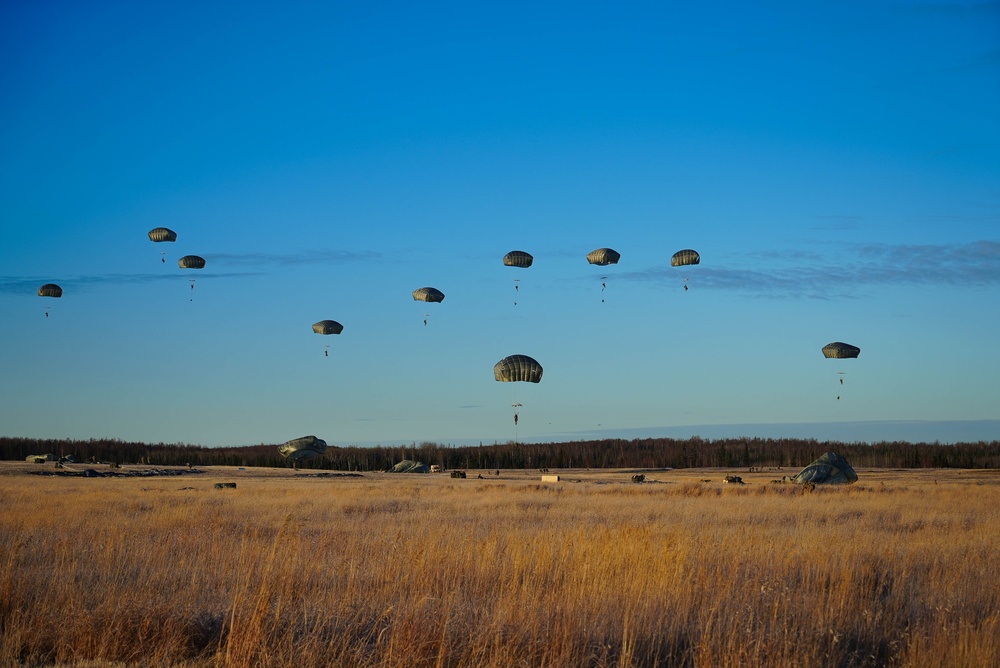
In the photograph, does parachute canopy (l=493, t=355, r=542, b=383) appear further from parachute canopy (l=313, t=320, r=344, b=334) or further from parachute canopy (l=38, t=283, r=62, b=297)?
parachute canopy (l=38, t=283, r=62, b=297)

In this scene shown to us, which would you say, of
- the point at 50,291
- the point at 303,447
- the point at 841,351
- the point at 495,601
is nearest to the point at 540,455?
the point at 303,447

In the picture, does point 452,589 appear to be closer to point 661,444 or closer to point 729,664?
point 729,664

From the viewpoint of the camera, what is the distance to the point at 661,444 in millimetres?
139375

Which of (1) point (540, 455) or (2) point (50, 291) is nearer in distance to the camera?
(2) point (50, 291)

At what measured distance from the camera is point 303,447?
93.4 meters

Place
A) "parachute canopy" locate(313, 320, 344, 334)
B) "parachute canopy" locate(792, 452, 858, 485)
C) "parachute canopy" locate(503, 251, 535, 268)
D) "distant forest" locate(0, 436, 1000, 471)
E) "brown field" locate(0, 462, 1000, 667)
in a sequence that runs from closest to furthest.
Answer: "brown field" locate(0, 462, 1000, 667) → "parachute canopy" locate(792, 452, 858, 485) → "parachute canopy" locate(503, 251, 535, 268) → "parachute canopy" locate(313, 320, 344, 334) → "distant forest" locate(0, 436, 1000, 471)

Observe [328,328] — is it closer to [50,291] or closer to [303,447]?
[50,291]

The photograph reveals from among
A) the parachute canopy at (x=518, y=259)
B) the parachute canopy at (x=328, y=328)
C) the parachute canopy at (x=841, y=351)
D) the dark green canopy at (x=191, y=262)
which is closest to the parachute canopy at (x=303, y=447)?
the parachute canopy at (x=328, y=328)

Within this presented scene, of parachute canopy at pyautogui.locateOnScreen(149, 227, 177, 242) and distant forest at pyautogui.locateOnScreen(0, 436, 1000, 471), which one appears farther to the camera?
distant forest at pyautogui.locateOnScreen(0, 436, 1000, 471)

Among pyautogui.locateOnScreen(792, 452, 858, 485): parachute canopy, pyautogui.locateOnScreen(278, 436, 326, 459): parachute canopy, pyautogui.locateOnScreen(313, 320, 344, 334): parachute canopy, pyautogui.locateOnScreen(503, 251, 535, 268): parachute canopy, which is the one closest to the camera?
pyautogui.locateOnScreen(792, 452, 858, 485): parachute canopy

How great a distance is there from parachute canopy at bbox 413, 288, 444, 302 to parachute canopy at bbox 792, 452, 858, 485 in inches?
1049

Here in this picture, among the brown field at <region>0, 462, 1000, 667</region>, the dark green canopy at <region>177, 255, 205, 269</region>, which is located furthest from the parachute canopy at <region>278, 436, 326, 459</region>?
the brown field at <region>0, 462, 1000, 667</region>

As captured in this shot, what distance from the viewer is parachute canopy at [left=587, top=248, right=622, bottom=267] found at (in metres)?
54.6

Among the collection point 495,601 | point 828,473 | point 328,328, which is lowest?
point 495,601
